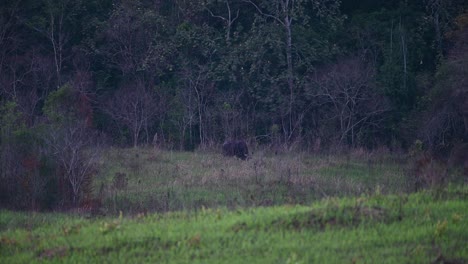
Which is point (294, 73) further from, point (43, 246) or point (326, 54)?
point (43, 246)

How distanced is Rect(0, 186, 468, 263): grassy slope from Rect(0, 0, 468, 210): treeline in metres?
15.1

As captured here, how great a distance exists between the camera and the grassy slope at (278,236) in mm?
7520

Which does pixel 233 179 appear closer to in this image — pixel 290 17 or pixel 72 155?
pixel 72 155

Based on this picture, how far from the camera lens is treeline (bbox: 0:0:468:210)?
2645 centimetres

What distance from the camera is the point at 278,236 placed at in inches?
323

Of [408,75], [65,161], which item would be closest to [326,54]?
[408,75]

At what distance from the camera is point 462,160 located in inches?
758

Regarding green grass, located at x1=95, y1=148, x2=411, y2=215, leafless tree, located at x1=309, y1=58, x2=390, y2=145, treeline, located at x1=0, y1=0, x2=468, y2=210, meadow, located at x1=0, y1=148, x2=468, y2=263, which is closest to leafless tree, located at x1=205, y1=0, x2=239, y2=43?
treeline, located at x1=0, y1=0, x2=468, y2=210

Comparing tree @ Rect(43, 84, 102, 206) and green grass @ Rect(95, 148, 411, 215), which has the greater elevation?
tree @ Rect(43, 84, 102, 206)

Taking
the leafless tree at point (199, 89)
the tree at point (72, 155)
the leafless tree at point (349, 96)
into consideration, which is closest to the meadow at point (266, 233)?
the tree at point (72, 155)

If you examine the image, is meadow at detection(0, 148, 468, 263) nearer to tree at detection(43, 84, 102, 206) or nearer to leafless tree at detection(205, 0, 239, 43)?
tree at detection(43, 84, 102, 206)

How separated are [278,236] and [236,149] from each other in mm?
13272

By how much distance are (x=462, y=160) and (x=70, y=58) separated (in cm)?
1837

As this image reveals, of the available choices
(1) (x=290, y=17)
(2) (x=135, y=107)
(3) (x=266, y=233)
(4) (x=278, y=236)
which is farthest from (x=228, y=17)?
(4) (x=278, y=236)
